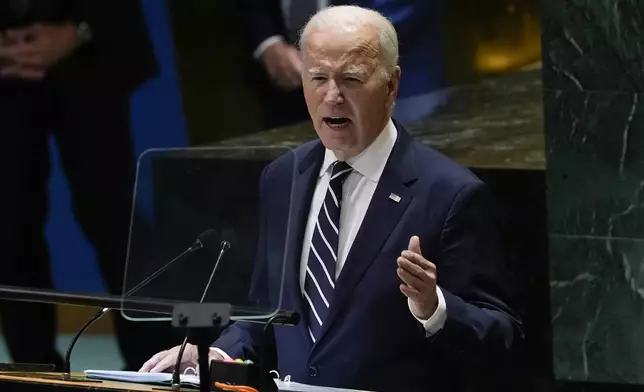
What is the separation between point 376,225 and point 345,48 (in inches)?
17.8

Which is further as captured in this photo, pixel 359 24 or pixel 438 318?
pixel 359 24

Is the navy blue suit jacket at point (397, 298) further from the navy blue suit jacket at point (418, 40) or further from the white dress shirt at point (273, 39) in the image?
the white dress shirt at point (273, 39)

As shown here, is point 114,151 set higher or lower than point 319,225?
lower

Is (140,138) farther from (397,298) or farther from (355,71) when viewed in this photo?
(397,298)

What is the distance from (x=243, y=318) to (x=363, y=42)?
0.89 m

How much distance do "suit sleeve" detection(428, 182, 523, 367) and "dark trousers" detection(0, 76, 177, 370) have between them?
90.6 inches

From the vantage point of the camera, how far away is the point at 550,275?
14.2 ft

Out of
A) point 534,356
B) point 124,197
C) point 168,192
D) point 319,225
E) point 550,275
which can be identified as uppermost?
point 168,192

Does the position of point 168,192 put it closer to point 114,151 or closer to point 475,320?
point 475,320

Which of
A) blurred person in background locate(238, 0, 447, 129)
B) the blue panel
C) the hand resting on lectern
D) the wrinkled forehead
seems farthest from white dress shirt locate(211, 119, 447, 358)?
the blue panel

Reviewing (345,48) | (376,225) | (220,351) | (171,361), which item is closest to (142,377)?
(171,361)

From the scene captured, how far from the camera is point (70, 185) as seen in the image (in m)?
4.75

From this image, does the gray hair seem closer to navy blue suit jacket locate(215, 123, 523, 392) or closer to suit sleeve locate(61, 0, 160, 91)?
navy blue suit jacket locate(215, 123, 523, 392)

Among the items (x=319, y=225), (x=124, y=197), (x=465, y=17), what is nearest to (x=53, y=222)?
(x=124, y=197)
